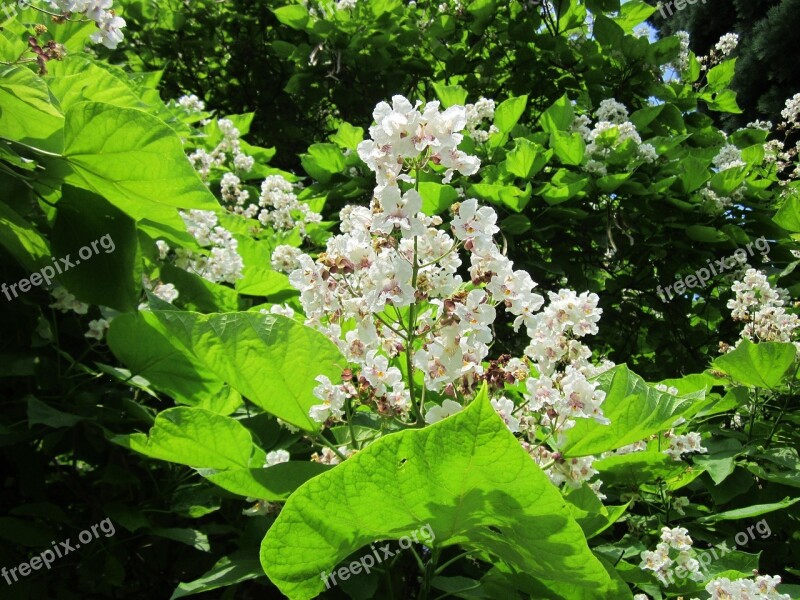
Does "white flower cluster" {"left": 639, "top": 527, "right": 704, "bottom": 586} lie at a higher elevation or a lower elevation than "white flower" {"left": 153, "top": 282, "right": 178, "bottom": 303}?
lower

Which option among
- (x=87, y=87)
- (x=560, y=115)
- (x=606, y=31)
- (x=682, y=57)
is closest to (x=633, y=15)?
(x=682, y=57)

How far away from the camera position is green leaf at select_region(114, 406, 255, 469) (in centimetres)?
95

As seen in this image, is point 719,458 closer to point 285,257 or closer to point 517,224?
point 517,224

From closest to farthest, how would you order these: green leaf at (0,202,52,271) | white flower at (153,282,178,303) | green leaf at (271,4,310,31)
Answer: green leaf at (0,202,52,271) < white flower at (153,282,178,303) < green leaf at (271,4,310,31)

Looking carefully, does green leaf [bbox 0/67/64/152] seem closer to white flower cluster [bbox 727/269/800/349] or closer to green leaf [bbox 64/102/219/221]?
green leaf [bbox 64/102/219/221]

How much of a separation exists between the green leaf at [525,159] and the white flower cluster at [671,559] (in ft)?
4.11

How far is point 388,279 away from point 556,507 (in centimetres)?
35

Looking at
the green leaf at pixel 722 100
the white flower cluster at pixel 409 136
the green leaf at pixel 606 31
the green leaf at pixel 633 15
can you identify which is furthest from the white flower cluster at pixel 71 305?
the green leaf at pixel 722 100

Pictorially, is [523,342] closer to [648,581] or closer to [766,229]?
[766,229]

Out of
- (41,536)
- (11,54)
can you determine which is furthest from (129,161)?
(41,536)

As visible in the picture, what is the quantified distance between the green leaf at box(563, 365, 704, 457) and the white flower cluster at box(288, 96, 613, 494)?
37 mm

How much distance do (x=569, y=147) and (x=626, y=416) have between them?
1.53 metres

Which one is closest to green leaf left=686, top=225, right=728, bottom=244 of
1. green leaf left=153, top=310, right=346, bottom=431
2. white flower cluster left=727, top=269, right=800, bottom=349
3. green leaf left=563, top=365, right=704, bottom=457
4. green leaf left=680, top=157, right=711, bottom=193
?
green leaf left=680, top=157, right=711, bottom=193

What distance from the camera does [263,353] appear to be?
926mm
